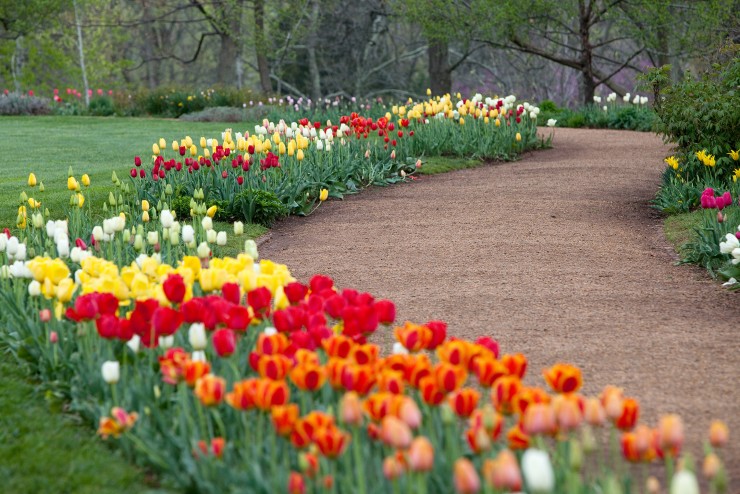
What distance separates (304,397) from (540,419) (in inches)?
39.1

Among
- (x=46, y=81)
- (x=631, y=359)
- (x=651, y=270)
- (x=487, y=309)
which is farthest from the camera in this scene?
(x=46, y=81)

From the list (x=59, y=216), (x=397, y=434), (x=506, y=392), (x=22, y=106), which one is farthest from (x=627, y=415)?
(x=22, y=106)

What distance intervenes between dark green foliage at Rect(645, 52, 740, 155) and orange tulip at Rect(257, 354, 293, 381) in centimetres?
691

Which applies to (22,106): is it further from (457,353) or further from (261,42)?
(457,353)

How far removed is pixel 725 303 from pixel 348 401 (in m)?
3.94

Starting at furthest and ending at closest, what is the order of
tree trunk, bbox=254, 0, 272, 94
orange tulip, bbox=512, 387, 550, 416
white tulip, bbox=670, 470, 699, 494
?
tree trunk, bbox=254, 0, 272, 94 < orange tulip, bbox=512, 387, 550, 416 < white tulip, bbox=670, 470, 699, 494

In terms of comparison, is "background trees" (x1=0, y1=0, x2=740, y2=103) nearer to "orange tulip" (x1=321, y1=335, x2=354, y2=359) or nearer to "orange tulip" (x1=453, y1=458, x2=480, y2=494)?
"orange tulip" (x1=321, y1=335, x2=354, y2=359)

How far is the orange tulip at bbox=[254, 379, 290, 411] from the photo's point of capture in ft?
8.97

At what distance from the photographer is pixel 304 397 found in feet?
10.5

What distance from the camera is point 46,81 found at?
34438mm

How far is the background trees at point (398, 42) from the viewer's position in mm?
18531

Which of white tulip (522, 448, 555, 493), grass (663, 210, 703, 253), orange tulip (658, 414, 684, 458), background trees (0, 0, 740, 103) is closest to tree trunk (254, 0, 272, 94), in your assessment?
background trees (0, 0, 740, 103)

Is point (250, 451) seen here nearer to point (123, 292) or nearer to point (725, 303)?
point (123, 292)

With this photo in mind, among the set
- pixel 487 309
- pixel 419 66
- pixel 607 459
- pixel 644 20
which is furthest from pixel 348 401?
pixel 419 66
